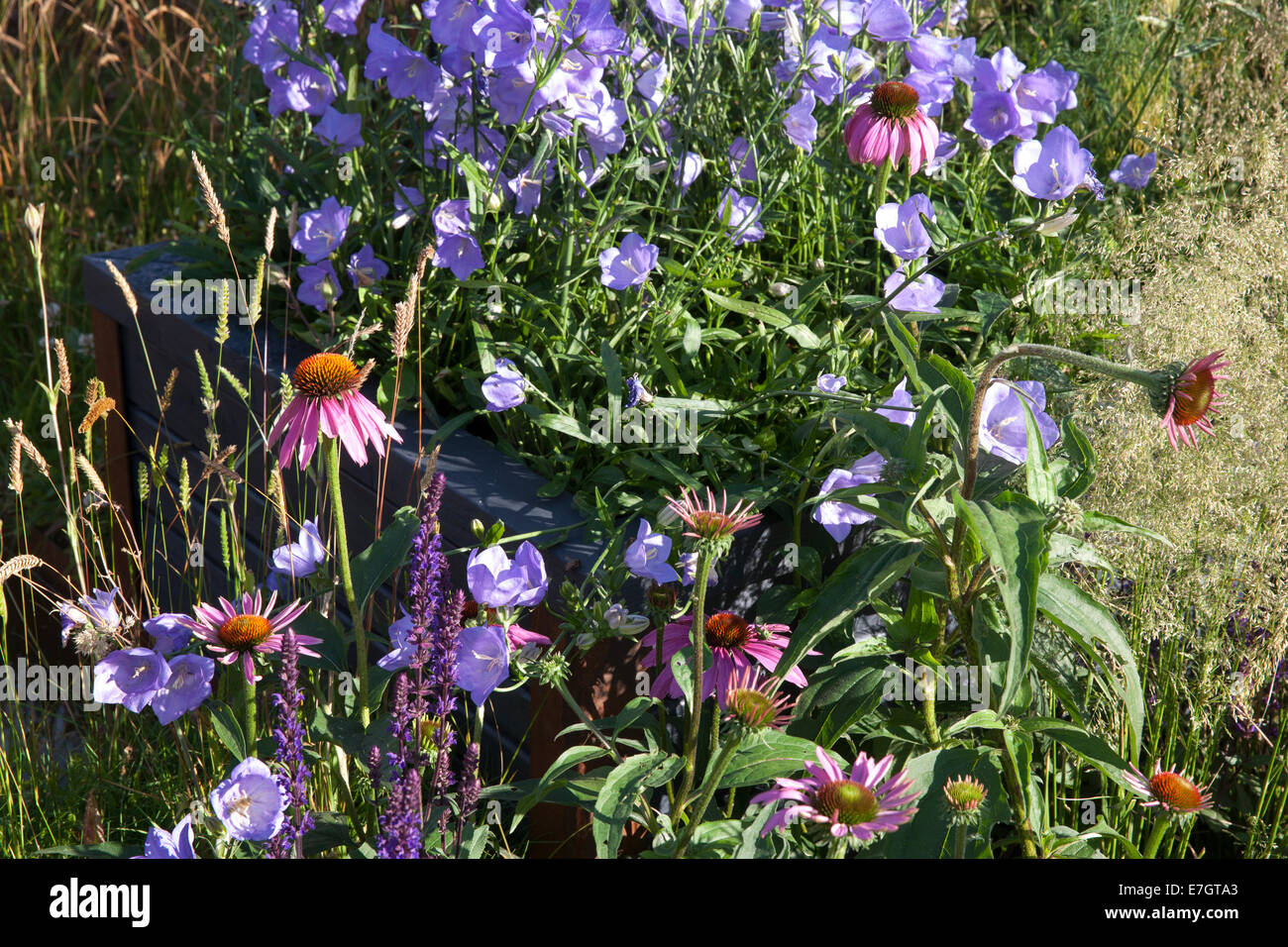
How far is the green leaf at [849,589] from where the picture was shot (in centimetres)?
130

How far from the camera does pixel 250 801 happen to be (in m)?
1.24

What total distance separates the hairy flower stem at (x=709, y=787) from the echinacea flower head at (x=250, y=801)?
0.40 m

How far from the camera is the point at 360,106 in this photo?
7.30 ft

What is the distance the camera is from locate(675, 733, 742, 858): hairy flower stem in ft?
3.75

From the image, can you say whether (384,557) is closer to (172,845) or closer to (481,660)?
(481,660)

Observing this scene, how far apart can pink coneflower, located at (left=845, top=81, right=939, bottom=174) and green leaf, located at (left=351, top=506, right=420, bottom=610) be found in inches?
35.6

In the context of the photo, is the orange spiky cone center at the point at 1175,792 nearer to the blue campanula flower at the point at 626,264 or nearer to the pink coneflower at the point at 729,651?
the pink coneflower at the point at 729,651

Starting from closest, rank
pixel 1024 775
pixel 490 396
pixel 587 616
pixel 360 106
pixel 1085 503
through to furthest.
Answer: pixel 1024 775
pixel 587 616
pixel 1085 503
pixel 490 396
pixel 360 106

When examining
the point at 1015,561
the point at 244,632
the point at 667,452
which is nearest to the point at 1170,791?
the point at 1015,561

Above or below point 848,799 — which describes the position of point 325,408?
above

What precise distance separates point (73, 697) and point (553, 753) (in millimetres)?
1163

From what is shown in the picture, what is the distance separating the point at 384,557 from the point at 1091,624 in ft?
2.57
